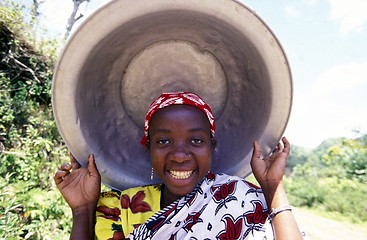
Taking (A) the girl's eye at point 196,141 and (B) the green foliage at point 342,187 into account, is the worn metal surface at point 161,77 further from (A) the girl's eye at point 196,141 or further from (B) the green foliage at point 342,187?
(B) the green foliage at point 342,187

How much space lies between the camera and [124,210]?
1.28 m

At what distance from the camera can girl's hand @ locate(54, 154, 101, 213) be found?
4.23 feet

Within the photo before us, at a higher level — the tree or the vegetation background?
the tree

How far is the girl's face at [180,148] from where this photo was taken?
1.23 meters

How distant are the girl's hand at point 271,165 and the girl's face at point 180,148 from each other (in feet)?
0.71

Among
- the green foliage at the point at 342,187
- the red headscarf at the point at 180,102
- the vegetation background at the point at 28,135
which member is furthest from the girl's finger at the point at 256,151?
the green foliage at the point at 342,187

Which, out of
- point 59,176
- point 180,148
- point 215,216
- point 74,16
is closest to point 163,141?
point 180,148

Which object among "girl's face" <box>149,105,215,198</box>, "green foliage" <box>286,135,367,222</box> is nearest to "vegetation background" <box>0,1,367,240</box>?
"girl's face" <box>149,105,215,198</box>

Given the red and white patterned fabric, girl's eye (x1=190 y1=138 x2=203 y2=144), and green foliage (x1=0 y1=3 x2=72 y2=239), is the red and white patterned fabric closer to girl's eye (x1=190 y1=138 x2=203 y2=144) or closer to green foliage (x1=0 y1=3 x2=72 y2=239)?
girl's eye (x1=190 y1=138 x2=203 y2=144)

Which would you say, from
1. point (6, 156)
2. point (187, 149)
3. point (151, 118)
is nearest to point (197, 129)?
point (187, 149)

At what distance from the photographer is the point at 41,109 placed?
15.2ft

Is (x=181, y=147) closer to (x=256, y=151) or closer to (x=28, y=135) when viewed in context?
(x=256, y=151)

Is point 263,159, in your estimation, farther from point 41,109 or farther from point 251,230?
point 41,109

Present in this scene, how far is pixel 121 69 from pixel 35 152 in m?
2.99
